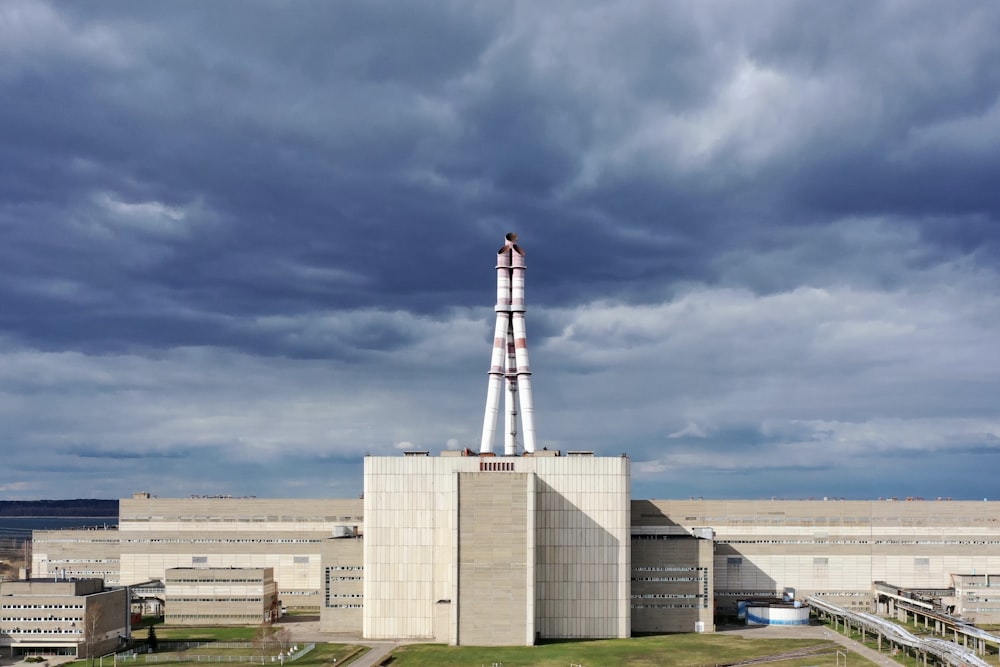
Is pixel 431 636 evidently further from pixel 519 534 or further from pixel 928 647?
pixel 928 647

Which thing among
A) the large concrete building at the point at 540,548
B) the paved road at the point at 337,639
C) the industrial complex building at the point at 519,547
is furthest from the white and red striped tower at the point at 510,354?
the paved road at the point at 337,639

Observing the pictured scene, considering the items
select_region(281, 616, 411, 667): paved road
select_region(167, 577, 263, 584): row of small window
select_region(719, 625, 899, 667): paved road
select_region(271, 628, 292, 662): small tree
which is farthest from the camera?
select_region(167, 577, 263, 584): row of small window

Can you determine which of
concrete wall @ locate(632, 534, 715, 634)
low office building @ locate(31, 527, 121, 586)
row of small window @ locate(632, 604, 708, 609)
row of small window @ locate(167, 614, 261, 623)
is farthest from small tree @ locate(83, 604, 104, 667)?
row of small window @ locate(632, 604, 708, 609)

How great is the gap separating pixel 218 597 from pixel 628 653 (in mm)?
66012

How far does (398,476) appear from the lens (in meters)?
131

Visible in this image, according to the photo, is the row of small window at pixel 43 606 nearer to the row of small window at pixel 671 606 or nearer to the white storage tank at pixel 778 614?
the row of small window at pixel 671 606

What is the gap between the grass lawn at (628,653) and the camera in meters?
109

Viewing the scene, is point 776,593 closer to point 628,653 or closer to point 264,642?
point 628,653

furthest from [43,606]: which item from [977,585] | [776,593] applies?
[977,585]

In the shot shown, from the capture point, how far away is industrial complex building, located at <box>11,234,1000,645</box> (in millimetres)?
121544

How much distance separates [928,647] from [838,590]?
52.7m

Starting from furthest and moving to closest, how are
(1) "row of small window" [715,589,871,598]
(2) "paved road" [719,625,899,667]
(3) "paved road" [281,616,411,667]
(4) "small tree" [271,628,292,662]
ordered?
1. (1) "row of small window" [715,589,871,598]
2. (2) "paved road" [719,625,899,667]
3. (4) "small tree" [271,628,292,662]
4. (3) "paved road" [281,616,411,667]

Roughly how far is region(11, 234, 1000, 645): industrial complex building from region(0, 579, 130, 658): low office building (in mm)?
27163

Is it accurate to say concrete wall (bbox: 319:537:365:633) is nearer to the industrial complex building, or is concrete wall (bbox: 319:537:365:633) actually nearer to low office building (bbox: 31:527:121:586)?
the industrial complex building
